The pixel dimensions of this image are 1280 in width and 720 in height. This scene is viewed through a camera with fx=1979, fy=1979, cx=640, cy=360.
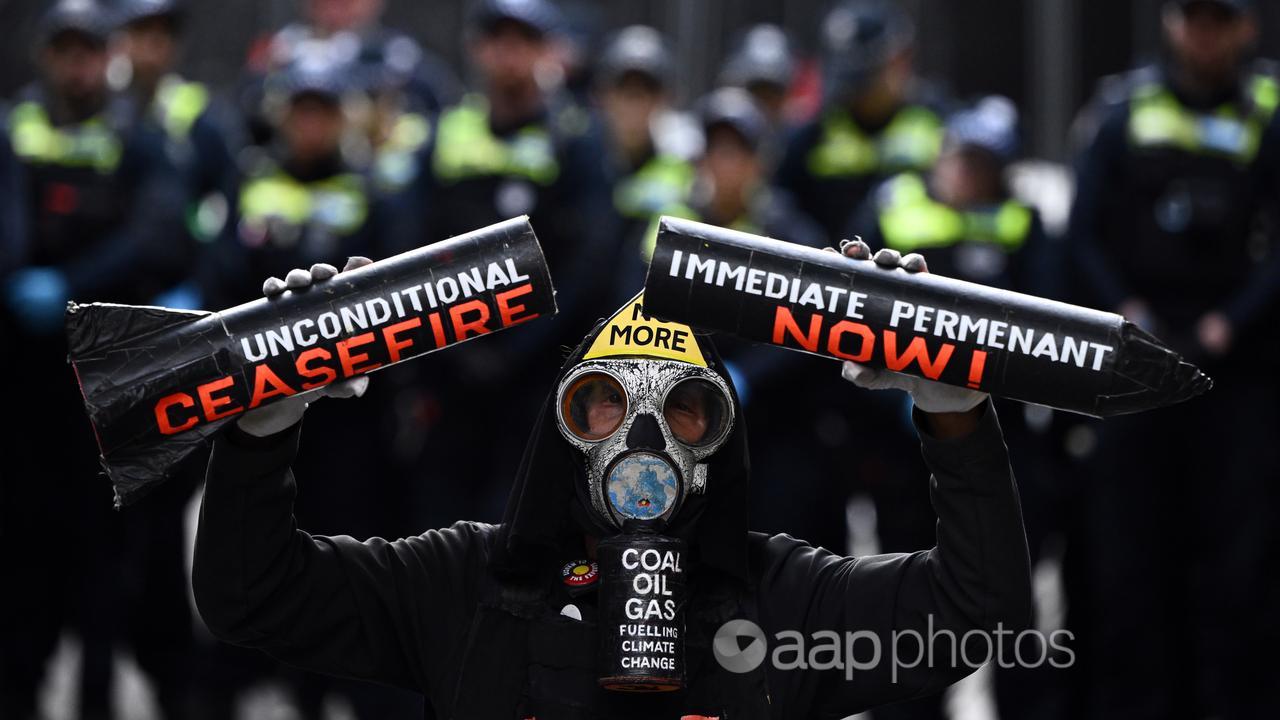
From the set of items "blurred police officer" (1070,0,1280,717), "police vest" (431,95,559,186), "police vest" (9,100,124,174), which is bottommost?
"blurred police officer" (1070,0,1280,717)

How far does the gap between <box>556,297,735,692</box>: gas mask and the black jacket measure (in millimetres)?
239

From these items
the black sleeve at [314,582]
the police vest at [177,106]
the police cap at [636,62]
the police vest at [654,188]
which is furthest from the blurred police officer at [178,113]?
the black sleeve at [314,582]

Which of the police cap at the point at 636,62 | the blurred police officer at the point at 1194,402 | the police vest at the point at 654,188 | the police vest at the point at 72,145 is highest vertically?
the police cap at the point at 636,62

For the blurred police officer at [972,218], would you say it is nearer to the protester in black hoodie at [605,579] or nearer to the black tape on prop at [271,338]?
the protester in black hoodie at [605,579]

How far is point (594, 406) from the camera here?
390 cm

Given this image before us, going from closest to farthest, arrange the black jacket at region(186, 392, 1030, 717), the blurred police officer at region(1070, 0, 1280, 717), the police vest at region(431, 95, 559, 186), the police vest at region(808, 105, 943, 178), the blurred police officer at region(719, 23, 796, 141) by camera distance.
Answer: the black jacket at region(186, 392, 1030, 717), the blurred police officer at region(1070, 0, 1280, 717), the police vest at region(431, 95, 559, 186), the police vest at region(808, 105, 943, 178), the blurred police officer at region(719, 23, 796, 141)

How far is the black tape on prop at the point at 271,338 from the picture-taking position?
3.64 m

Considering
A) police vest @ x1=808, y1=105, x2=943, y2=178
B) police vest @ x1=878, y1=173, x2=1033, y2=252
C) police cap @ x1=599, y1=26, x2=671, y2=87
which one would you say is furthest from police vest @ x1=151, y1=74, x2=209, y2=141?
police vest @ x1=878, y1=173, x2=1033, y2=252

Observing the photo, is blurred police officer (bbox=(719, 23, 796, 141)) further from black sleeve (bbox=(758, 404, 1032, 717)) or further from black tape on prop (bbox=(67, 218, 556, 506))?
black tape on prop (bbox=(67, 218, 556, 506))

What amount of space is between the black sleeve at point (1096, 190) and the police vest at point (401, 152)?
2647 millimetres

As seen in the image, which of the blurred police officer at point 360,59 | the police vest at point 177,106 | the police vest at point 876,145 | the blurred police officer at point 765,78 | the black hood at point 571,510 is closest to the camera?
the black hood at point 571,510

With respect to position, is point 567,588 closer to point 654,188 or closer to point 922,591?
point 922,591

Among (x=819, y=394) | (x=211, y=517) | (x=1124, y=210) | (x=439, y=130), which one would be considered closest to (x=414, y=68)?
(x=439, y=130)

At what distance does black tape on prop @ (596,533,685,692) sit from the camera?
3609 mm
